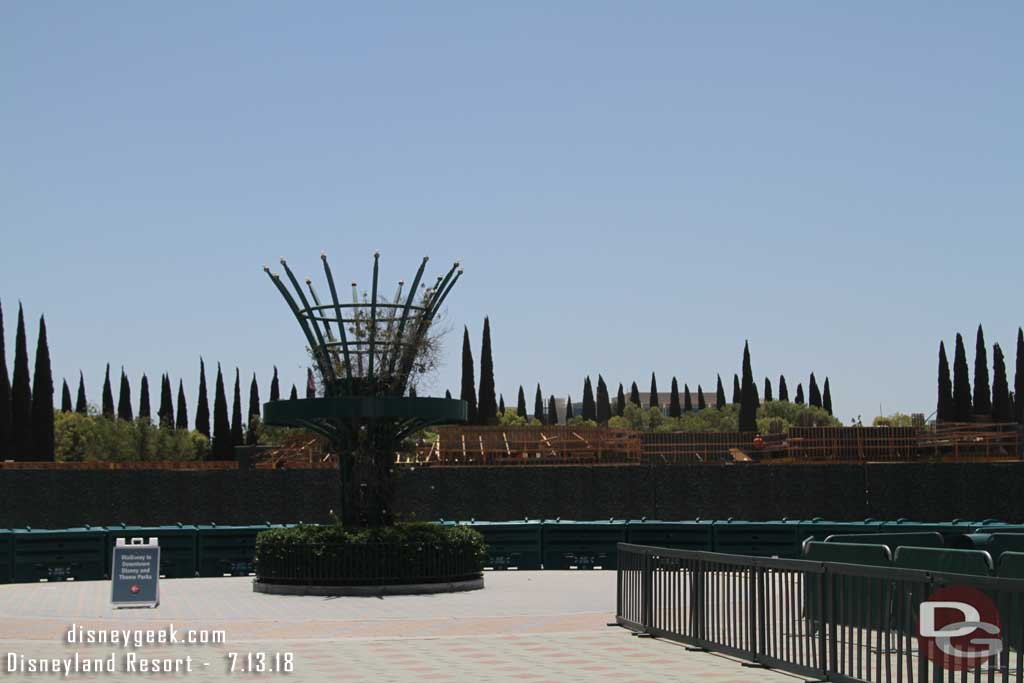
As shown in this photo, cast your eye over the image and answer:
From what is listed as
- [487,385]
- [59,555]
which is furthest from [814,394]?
[59,555]

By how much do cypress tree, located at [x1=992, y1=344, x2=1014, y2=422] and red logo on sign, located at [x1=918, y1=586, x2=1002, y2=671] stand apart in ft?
265

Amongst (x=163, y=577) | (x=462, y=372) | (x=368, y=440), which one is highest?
(x=462, y=372)

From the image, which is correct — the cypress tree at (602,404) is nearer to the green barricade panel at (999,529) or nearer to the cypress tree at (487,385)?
the cypress tree at (487,385)

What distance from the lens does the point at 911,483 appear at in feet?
135

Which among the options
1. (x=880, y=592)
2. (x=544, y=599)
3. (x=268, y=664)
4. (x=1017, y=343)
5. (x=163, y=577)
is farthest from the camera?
(x=1017, y=343)

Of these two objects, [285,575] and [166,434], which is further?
[166,434]

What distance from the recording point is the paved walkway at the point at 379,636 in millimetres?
13555

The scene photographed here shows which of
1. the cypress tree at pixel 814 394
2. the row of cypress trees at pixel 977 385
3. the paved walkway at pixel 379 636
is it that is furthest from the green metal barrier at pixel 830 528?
the cypress tree at pixel 814 394

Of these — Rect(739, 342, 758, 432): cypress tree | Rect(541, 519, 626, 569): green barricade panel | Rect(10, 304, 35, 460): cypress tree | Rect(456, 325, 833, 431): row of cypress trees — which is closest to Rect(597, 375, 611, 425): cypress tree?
Rect(456, 325, 833, 431): row of cypress trees

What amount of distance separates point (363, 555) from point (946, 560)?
11.3 m

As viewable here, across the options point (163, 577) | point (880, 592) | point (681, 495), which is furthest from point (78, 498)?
point (880, 592)

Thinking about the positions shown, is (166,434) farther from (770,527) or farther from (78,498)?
(770,527)

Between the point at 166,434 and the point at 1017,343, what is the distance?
60.6m

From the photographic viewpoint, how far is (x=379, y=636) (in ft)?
56.6
